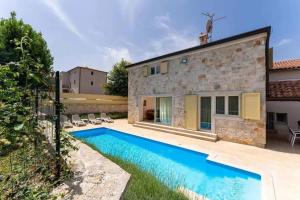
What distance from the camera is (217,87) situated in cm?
995

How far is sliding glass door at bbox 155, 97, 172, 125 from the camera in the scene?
1310 centimetres

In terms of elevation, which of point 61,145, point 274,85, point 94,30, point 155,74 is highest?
point 94,30

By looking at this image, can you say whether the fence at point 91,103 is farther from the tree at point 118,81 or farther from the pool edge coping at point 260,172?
the pool edge coping at point 260,172

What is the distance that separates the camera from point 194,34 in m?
14.7

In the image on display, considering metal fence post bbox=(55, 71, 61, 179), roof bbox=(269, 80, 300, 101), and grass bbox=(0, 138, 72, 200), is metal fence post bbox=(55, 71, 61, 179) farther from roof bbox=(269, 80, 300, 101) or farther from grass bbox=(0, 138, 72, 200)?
roof bbox=(269, 80, 300, 101)

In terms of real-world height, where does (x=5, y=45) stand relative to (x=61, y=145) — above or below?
above

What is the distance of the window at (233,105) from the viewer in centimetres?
931

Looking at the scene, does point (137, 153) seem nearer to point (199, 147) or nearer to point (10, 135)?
point (199, 147)

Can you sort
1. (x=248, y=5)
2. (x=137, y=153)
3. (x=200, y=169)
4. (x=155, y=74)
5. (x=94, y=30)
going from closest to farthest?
(x=200, y=169)
(x=137, y=153)
(x=248, y=5)
(x=94, y=30)
(x=155, y=74)

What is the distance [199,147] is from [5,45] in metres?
15.9

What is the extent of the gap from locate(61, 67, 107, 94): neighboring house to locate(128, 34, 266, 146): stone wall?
780 inches

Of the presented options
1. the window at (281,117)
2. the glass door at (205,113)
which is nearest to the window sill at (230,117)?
the glass door at (205,113)

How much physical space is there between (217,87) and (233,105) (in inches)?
56.9

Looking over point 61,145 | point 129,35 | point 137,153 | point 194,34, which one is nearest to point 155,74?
point 129,35
